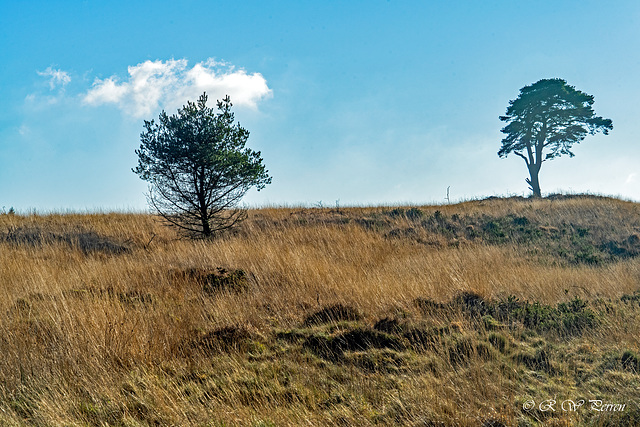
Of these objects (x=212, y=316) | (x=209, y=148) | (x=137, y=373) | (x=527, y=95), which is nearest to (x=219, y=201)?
(x=209, y=148)

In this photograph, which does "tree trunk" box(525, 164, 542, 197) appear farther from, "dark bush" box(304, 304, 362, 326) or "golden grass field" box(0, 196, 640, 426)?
"dark bush" box(304, 304, 362, 326)

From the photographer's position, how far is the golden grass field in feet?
11.7

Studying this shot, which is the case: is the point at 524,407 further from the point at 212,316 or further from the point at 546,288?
the point at 546,288

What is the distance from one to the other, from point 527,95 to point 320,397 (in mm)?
31222

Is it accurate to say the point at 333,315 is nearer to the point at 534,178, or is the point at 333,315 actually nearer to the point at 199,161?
the point at 199,161

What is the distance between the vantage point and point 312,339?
16.8ft

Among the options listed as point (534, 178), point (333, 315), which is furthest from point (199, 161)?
point (534, 178)

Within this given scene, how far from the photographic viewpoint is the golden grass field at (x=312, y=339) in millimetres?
3570

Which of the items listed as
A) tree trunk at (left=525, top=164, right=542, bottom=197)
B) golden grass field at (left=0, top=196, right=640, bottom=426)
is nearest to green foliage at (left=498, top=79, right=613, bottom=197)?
tree trunk at (left=525, top=164, right=542, bottom=197)

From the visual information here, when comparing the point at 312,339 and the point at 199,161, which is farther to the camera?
the point at 199,161

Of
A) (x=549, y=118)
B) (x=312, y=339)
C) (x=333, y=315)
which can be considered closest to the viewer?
(x=312, y=339)

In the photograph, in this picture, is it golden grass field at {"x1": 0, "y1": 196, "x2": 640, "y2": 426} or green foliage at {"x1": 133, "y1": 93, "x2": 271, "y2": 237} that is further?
green foliage at {"x1": 133, "y1": 93, "x2": 271, "y2": 237}

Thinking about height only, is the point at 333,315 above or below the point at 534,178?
below

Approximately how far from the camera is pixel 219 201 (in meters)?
12.7
